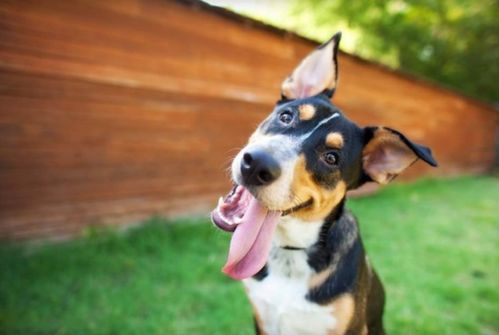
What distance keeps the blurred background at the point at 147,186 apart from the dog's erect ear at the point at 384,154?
193 centimetres

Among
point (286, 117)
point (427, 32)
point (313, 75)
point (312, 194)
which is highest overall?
point (313, 75)

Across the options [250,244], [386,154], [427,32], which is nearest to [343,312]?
[250,244]

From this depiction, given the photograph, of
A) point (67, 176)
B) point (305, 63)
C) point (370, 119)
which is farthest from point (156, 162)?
point (370, 119)

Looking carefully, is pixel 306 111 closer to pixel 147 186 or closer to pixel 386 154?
pixel 386 154

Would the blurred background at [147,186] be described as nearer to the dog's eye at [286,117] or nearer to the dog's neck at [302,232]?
the dog's neck at [302,232]

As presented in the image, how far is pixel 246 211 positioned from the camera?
2.41 metres

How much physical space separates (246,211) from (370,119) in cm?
953

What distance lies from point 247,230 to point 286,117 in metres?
0.73

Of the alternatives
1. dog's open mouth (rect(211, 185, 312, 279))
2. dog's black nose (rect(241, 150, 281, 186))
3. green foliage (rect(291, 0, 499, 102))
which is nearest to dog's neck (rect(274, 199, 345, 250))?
dog's open mouth (rect(211, 185, 312, 279))

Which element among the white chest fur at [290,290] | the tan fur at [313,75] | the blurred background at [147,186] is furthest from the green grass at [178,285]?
the tan fur at [313,75]

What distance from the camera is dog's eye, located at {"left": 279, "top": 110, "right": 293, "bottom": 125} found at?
8.57 ft

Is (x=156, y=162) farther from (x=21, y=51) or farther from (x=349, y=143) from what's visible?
(x=349, y=143)

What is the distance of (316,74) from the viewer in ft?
10.2

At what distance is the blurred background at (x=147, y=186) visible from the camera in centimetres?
412
